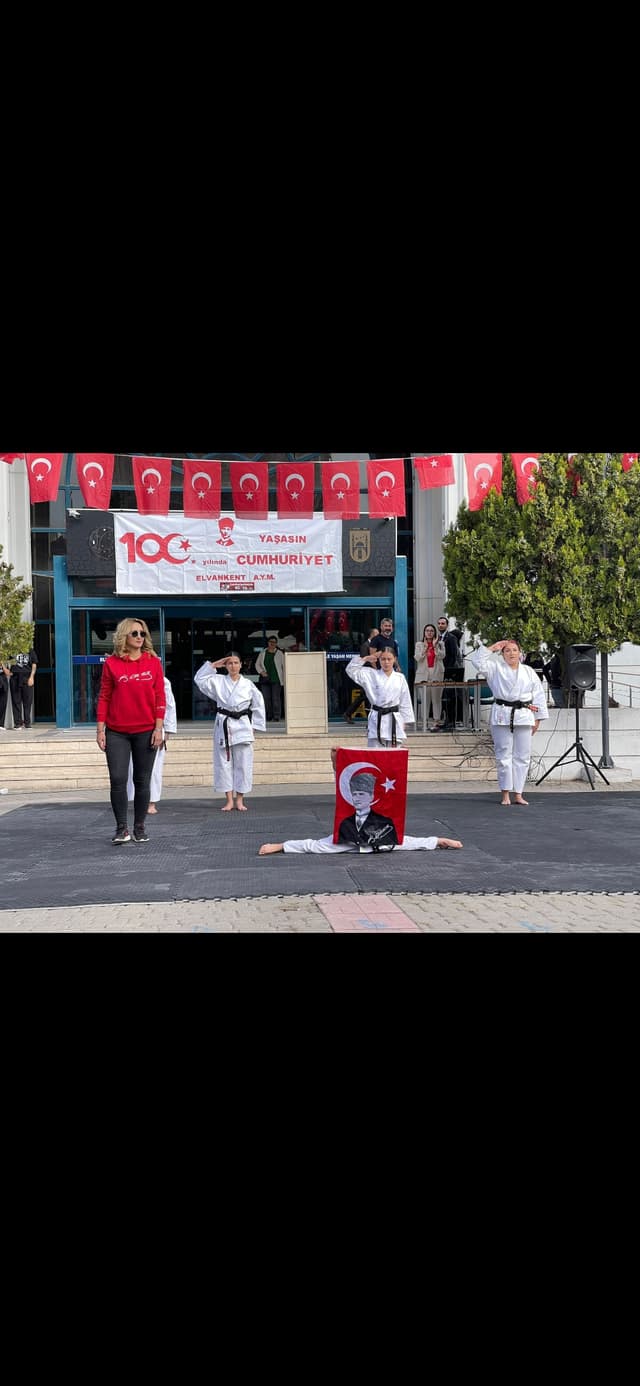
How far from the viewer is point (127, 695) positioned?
8.72 m

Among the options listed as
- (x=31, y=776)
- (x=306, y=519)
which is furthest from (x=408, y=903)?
(x=306, y=519)

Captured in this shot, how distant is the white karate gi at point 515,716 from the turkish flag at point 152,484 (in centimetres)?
757

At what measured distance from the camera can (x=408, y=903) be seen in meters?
6.60

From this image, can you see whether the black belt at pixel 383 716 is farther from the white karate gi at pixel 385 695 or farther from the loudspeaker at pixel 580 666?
the loudspeaker at pixel 580 666

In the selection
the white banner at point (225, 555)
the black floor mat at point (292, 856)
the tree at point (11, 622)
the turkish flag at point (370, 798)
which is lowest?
the black floor mat at point (292, 856)

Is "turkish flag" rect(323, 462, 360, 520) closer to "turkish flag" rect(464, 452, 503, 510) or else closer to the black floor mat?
"turkish flag" rect(464, 452, 503, 510)

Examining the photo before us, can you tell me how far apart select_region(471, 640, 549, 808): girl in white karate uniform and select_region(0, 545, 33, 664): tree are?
26.0 ft

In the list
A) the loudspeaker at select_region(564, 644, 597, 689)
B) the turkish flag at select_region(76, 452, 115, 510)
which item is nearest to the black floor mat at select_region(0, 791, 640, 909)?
the loudspeaker at select_region(564, 644, 597, 689)

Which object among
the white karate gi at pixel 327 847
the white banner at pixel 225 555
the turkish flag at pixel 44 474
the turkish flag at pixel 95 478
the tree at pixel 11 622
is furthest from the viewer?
the white banner at pixel 225 555

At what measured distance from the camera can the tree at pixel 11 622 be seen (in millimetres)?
16391

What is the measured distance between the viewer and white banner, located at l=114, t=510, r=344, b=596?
1938 cm

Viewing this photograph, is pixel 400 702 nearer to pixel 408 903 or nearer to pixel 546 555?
pixel 546 555

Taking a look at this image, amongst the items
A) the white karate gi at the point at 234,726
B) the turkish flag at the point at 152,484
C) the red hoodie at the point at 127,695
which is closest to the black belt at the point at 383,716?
the white karate gi at the point at 234,726
